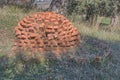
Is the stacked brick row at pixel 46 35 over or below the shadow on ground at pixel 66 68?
over

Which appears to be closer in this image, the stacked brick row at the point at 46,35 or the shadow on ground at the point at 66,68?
the shadow on ground at the point at 66,68

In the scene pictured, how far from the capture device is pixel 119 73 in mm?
8023

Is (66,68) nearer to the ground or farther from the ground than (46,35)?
nearer to the ground

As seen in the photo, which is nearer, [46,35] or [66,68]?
[66,68]

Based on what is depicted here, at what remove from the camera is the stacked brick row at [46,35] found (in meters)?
8.35

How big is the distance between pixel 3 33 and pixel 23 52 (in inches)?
66.5

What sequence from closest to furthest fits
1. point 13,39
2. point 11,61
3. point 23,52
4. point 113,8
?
point 11,61 < point 23,52 < point 13,39 < point 113,8

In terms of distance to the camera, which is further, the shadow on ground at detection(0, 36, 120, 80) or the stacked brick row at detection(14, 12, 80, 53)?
the stacked brick row at detection(14, 12, 80, 53)

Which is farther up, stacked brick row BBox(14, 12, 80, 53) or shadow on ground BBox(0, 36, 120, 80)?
stacked brick row BBox(14, 12, 80, 53)

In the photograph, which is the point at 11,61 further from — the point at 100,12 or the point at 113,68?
the point at 100,12

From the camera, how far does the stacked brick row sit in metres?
8.35

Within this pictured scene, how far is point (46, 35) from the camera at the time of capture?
857 cm

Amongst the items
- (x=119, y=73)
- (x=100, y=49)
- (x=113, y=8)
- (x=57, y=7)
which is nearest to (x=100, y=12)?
(x=113, y=8)

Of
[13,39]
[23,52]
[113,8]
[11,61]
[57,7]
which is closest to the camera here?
[11,61]
